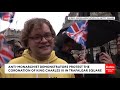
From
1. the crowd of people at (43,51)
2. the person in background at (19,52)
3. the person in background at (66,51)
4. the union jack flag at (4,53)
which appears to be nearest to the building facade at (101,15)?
the crowd of people at (43,51)

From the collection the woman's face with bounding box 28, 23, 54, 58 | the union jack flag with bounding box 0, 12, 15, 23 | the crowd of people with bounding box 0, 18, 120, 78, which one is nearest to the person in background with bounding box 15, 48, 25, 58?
the crowd of people with bounding box 0, 18, 120, 78

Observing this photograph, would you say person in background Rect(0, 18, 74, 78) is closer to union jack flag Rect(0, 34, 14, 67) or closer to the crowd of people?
the crowd of people

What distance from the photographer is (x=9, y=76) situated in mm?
3844

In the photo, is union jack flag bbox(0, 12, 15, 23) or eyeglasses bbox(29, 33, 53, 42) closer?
eyeglasses bbox(29, 33, 53, 42)

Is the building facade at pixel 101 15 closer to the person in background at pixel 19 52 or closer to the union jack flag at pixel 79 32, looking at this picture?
the union jack flag at pixel 79 32

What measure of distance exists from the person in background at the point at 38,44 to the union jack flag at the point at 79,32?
0.33 meters

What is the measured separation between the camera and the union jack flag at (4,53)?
12.8 feet

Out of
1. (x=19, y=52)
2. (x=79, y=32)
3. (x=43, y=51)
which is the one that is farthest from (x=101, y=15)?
(x=19, y=52)

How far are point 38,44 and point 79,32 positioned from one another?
0.70m

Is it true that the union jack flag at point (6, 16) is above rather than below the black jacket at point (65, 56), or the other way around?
above

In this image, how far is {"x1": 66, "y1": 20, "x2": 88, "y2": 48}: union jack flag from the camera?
392 cm

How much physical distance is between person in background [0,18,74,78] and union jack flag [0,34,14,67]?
0.45 feet
